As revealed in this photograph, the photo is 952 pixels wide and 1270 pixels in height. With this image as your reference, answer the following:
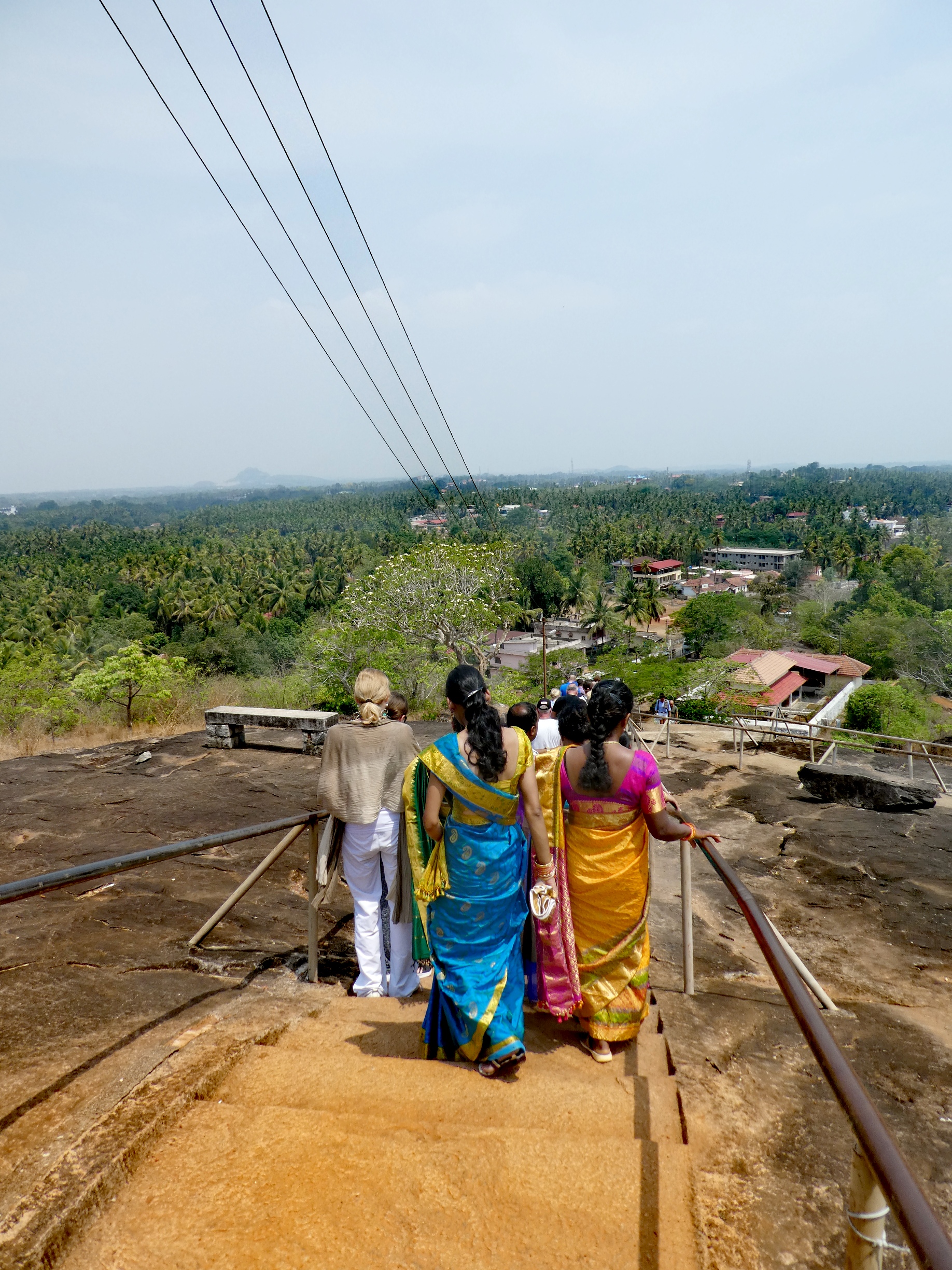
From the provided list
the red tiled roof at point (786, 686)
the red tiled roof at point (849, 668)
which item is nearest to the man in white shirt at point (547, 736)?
the red tiled roof at point (786, 686)

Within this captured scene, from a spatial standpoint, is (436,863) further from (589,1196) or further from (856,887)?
(856,887)

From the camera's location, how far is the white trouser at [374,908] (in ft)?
10.9

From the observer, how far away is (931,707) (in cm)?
3447

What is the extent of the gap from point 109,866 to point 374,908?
52.7 inches

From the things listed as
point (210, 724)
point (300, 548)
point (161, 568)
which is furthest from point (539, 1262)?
point (300, 548)

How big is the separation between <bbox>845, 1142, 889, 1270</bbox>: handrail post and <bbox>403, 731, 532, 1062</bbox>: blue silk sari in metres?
1.47

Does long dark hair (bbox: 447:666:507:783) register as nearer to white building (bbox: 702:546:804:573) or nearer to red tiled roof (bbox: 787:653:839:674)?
red tiled roof (bbox: 787:653:839:674)

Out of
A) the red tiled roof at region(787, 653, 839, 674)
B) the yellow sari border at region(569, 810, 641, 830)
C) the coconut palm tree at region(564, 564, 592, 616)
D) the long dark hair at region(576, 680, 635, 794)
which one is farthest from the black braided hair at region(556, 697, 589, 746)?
the coconut palm tree at region(564, 564, 592, 616)

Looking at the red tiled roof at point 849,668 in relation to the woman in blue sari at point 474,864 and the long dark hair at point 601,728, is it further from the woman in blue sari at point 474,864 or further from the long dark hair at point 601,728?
the woman in blue sari at point 474,864

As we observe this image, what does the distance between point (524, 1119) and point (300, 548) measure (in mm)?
74830

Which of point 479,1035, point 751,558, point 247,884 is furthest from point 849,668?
point 751,558

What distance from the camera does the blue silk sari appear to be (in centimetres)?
263

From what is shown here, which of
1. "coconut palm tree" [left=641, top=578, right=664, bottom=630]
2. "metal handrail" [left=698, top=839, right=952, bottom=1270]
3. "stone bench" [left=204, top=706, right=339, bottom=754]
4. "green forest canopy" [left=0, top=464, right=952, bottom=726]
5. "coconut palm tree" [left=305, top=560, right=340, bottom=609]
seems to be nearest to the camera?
"metal handrail" [left=698, top=839, right=952, bottom=1270]

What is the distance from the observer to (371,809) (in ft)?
10.7
